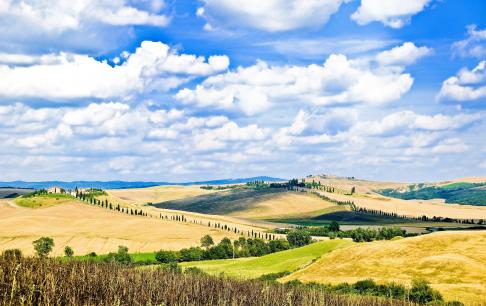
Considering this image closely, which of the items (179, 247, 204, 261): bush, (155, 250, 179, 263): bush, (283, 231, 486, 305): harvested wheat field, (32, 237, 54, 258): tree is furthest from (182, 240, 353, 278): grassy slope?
(32, 237, 54, 258): tree

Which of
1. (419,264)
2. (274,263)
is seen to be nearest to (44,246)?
(274,263)

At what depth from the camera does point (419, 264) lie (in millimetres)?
114625

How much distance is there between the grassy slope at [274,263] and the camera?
142 m

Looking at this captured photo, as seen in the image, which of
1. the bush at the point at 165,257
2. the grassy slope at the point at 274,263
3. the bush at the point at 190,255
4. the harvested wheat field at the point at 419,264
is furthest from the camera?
the bush at the point at 190,255

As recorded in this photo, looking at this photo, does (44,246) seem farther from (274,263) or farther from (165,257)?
(274,263)

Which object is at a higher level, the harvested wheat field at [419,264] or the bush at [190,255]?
the harvested wheat field at [419,264]

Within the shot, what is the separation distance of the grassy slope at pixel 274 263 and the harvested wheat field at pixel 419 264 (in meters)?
12.1

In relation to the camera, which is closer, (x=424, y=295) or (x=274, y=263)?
(x=424, y=295)

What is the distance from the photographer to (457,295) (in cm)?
8606

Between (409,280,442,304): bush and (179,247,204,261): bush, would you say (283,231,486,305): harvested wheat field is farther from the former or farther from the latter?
(179,247,204,261): bush

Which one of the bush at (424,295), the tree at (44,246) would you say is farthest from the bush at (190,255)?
the bush at (424,295)

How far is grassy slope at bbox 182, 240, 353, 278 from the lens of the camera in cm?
14175

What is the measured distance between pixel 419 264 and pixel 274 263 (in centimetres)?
5065

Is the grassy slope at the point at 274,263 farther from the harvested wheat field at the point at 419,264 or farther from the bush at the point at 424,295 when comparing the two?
the bush at the point at 424,295
